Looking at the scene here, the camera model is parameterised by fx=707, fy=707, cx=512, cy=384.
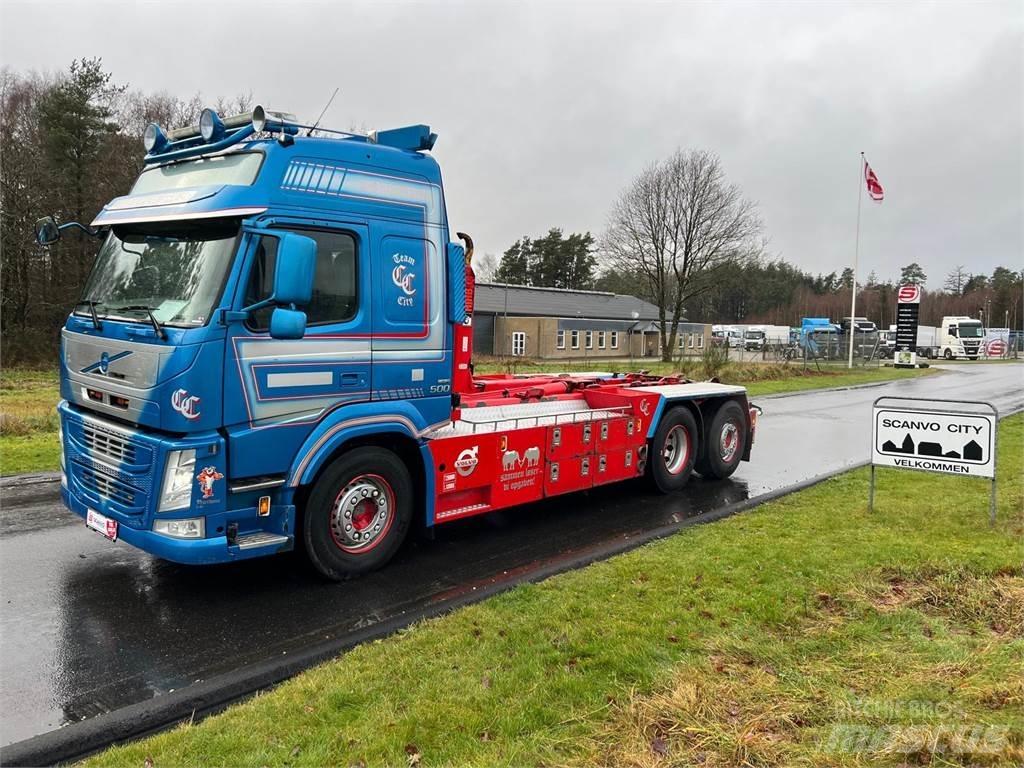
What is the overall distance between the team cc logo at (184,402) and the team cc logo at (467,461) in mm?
2315

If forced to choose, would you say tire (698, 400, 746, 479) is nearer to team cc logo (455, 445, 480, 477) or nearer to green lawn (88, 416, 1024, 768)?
green lawn (88, 416, 1024, 768)

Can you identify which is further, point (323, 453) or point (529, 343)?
point (529, 343)

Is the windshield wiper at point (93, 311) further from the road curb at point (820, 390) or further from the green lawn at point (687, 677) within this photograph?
the road curb at point (820, 390)

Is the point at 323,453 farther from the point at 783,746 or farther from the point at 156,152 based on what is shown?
→ the point at 783,746

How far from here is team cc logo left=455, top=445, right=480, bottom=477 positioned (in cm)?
620

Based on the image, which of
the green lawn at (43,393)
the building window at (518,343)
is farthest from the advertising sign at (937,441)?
the building window at (518,343)

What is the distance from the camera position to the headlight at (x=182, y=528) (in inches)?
182

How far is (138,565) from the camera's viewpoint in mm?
5766

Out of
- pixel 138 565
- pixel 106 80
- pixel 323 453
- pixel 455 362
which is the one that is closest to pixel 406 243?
pixel 455 362

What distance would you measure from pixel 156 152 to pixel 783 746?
6.04 metres

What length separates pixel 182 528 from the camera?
463 centimetres

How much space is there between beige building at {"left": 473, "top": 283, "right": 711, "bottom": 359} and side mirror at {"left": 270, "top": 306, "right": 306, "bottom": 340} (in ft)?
131

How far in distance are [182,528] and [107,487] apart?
0.83 m

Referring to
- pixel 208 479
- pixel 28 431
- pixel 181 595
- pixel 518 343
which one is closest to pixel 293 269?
pixel 208 479
